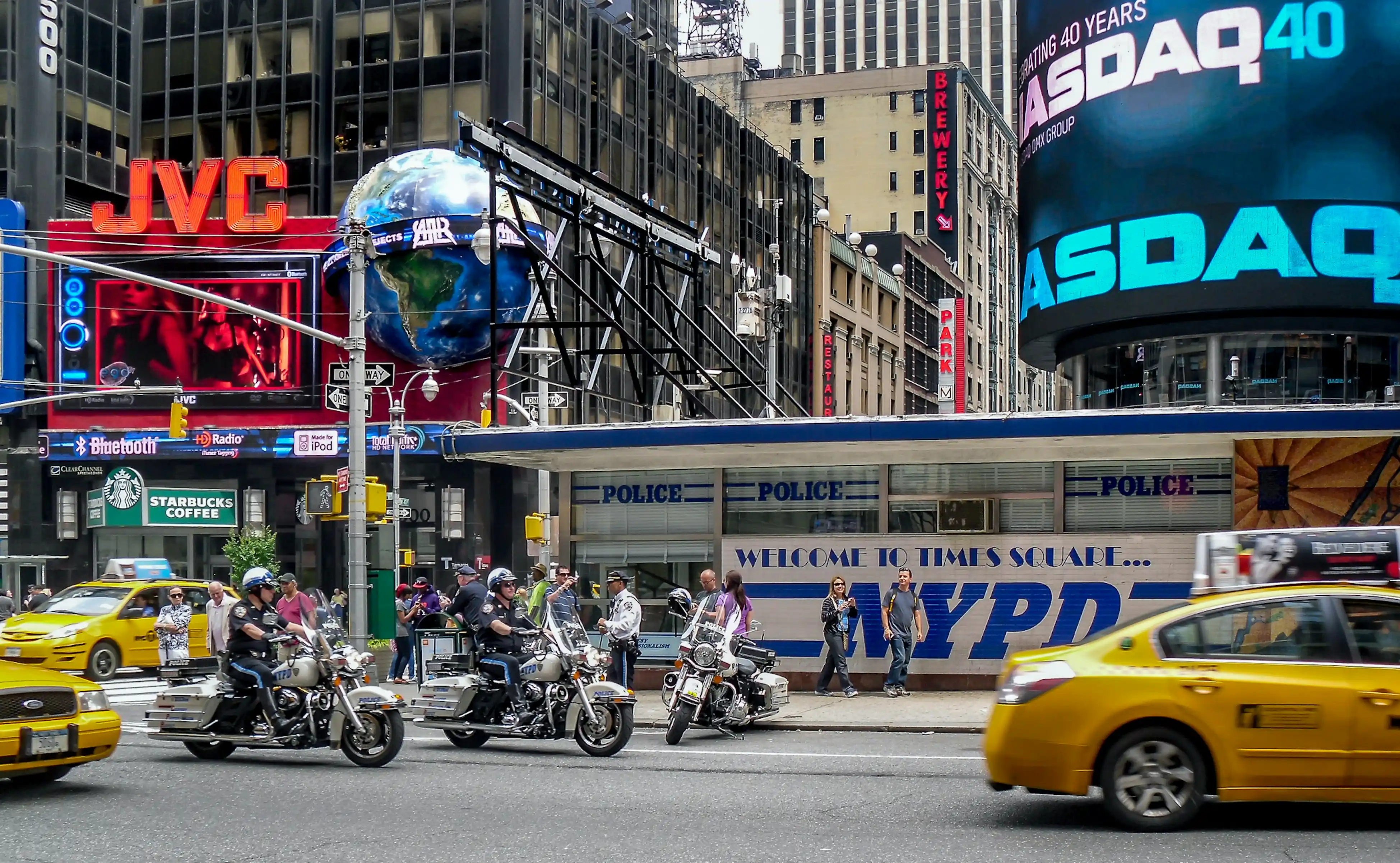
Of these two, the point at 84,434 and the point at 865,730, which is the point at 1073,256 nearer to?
the point at 865,730

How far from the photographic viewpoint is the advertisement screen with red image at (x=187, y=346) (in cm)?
5000

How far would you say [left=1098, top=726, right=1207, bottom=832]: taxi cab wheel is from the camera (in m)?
10.2

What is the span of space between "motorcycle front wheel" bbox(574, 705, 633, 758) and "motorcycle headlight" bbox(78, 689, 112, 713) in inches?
176

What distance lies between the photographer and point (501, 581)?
15523 mm

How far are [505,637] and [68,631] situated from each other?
43.6 feet

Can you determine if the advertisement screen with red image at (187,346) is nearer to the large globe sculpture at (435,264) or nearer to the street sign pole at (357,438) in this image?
the large globe sculpture at (435,264)

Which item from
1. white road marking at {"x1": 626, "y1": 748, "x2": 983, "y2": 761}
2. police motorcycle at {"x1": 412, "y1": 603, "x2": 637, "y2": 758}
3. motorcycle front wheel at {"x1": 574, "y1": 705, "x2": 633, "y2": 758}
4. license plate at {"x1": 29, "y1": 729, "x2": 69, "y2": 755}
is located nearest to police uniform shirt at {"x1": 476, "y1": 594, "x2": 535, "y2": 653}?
police motorcycle at {"x1": 412, "y1": 603, "x2": 637, "y2": 758}

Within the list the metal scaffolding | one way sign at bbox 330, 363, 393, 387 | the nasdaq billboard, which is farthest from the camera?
the nasdaq billboard

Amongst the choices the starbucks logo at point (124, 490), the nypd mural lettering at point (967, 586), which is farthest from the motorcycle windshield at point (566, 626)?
the starbucks logo at point (124, 490)

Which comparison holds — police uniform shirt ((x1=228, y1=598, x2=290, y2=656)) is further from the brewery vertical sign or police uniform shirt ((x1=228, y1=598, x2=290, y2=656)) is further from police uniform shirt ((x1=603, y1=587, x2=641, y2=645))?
the brewery vertical sign

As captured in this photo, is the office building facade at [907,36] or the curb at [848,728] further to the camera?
the office building facade at [907,36]

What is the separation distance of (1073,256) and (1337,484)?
15160mm

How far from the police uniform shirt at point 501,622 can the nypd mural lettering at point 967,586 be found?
7.51 meters

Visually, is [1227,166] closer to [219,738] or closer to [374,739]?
[374,739]
